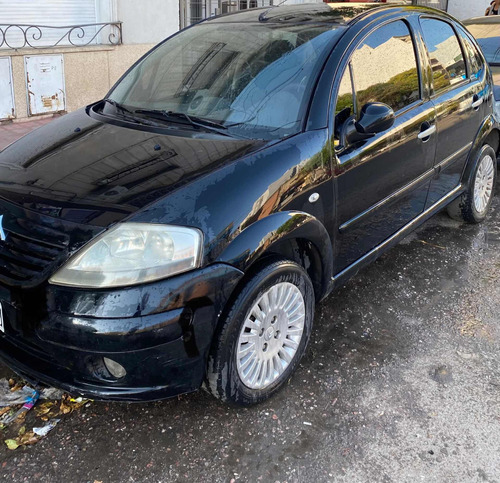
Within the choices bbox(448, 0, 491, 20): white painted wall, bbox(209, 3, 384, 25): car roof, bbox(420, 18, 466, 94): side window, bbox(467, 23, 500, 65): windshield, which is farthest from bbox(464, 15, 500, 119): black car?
bbox(448, 0, 491, 20): white painted wall

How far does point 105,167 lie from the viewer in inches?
103

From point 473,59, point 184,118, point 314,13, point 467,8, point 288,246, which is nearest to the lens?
point 288,246

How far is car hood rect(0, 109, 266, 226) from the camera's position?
236 cm

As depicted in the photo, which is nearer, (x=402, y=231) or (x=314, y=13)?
(x=314, y=13)

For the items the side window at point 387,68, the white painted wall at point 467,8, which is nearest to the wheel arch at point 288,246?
the side window at point 387,68

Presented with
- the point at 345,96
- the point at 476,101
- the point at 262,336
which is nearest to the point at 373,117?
the point at 345,96

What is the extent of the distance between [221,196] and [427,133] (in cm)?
180

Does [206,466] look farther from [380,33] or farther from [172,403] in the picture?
[380,33]

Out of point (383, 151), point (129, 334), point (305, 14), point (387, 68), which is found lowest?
point (129, 334)

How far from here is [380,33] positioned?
3.36 metres

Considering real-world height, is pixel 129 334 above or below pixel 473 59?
below

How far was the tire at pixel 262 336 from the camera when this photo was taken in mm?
2408

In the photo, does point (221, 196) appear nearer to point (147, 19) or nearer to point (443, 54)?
point (443, 54)

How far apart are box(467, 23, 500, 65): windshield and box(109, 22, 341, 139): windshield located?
3761 mm
